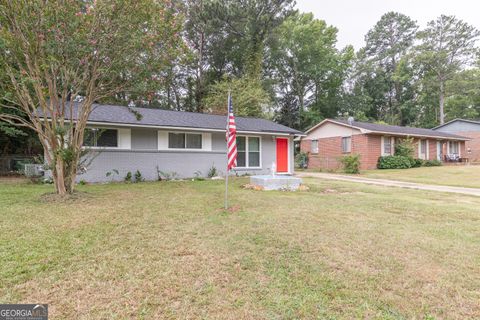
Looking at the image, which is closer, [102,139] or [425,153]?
[102,139]

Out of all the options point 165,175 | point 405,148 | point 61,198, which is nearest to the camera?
point 61,198

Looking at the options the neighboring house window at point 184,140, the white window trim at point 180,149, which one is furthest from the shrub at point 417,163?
the neighboring house window at point 184,140

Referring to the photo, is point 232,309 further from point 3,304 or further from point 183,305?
point 3,304

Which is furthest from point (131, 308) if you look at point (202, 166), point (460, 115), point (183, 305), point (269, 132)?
point (460, 115)

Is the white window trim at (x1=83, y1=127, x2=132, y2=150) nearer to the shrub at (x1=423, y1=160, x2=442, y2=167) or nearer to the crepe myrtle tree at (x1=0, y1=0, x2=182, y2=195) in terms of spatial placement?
the crepe myrtle tree at (x1=0, y1=0, x2=182, y2=195)

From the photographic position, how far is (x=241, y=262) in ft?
10.8

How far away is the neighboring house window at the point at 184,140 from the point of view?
480 inches

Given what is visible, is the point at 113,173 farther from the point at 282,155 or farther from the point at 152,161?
the point at 282,155

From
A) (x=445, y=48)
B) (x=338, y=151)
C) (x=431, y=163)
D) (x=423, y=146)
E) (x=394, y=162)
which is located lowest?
(x=431, y=163)

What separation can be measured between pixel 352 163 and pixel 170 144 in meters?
11.2

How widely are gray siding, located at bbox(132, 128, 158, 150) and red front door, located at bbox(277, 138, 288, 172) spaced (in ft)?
22.1

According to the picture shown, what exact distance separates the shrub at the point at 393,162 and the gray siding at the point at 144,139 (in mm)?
15818

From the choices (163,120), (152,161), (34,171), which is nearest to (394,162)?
(163,120)

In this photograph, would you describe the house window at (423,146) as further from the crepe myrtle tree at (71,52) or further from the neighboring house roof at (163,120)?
the crepe myrtle tree at (71,52)
